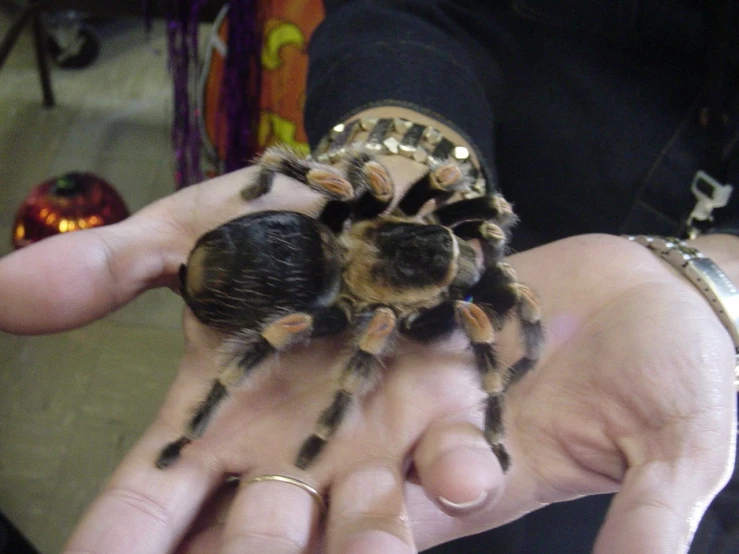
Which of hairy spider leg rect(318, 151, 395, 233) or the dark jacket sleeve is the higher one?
the dark jacket sleeve

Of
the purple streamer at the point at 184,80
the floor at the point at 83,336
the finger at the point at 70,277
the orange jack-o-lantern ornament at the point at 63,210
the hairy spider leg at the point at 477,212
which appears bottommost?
the floor at the point at 83,336

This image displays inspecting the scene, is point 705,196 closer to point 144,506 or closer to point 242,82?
point 144,506

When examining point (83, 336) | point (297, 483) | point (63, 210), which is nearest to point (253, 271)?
point (297, 483)

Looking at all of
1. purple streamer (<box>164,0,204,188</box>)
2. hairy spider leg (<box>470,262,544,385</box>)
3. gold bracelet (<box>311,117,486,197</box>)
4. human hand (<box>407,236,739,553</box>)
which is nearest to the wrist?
gold bracelet (<box>311,117,486,197</box>)

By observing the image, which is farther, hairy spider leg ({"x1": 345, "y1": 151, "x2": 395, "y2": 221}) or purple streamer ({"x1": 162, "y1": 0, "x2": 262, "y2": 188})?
purple streamer ({"x1": 162, "y1": 0, "x2": 262, "y2": 188})

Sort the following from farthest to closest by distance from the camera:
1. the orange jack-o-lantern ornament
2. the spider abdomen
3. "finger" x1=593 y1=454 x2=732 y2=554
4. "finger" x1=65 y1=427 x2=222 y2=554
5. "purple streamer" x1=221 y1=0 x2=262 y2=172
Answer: "purple streamer" x1=221 y1=0 x2=262 y2=172 → the orange jack-o-lantern ornament → the spider abdomen → "finger" x1=65 y1=427 x2=222 y2=554 → "finger" x1=593 y1=454 x2=732 y2=554

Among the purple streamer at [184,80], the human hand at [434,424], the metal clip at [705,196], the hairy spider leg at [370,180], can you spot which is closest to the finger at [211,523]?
the human hand at [434,424]

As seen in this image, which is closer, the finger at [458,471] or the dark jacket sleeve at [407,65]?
the finger at [458,471]

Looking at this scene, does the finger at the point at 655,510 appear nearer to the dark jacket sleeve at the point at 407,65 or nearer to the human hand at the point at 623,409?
the human hand at the point at 623,409

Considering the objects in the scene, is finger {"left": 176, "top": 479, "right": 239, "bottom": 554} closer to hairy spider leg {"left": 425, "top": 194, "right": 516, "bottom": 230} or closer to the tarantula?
the tarantula
